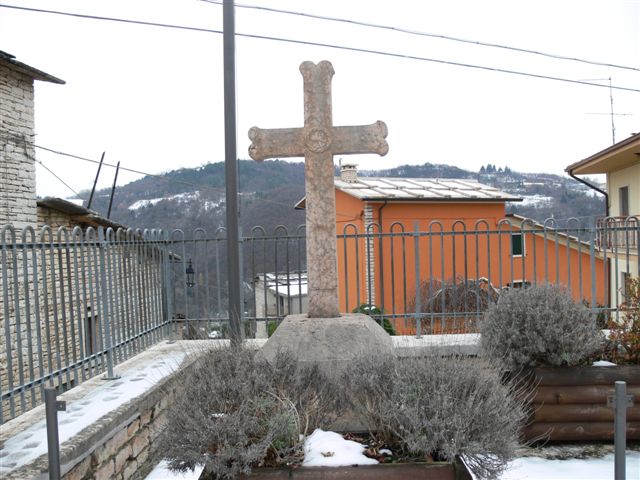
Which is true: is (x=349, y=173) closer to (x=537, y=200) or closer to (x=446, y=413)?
(x=537, y=200)

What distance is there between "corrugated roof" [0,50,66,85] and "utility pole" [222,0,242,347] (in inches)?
379

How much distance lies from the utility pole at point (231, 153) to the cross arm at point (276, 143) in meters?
0.60

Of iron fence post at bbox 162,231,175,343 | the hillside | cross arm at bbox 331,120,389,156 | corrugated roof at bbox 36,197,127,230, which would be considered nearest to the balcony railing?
cross arm at bbox 331,120,389,156

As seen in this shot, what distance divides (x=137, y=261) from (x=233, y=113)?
1.89 metres

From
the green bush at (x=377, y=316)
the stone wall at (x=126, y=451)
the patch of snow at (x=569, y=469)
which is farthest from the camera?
the green bush at (x=377, y=316)

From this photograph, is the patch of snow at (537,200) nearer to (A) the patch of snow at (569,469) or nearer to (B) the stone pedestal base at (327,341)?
(A) the patch of snow at (569,469)

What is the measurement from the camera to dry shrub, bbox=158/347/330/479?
9.16 feet

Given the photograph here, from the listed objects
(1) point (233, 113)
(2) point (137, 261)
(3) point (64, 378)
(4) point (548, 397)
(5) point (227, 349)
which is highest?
(1) point (233, 113)

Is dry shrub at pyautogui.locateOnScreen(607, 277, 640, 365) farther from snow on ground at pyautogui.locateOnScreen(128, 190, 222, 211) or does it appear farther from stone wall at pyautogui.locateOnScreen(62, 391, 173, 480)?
snow on ground at pyautogui.locateOnScreen(128, 190, 222, 211)

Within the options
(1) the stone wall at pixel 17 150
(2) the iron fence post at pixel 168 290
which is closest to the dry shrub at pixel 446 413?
(2) the iron fence post at pixel 168 290

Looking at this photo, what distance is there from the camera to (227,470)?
9.07ft

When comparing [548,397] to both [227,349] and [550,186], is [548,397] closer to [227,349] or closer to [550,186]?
[227,349]

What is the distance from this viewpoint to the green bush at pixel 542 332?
4492 millimetres

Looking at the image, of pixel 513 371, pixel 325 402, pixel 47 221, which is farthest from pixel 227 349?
pixel 47 221
